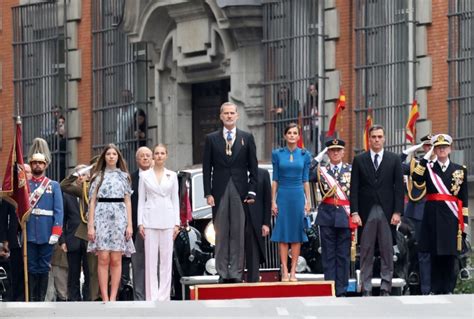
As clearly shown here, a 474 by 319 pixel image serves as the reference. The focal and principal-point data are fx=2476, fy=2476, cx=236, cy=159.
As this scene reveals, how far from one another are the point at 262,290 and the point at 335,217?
261 centimetres

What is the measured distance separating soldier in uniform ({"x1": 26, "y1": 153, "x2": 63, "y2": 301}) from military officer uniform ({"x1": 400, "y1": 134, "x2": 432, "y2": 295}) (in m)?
3.94

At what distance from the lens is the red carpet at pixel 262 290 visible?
24422mm

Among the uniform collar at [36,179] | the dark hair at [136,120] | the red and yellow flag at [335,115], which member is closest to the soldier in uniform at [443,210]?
the uniform collar at [36,179]

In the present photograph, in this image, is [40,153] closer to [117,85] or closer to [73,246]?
[73,246]

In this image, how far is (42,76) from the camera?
4525 cm

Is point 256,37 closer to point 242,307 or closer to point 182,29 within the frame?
point 182,29

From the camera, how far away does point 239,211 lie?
25734mm

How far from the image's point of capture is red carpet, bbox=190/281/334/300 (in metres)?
24.4

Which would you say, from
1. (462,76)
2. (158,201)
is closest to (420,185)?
(158,201)

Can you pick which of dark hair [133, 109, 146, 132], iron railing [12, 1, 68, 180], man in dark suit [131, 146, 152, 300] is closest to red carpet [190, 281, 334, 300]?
man in dark suit [131, 146, 152, 300]

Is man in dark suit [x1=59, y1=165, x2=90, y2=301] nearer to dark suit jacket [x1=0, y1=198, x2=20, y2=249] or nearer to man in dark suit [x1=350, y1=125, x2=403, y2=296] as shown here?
dark suit jacket [x1=0, y1=198, x2=20, y2=249]

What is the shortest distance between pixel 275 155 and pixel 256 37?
13.9m

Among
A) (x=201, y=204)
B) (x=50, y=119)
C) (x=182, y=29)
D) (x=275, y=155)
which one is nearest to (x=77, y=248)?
(x=201, y=204)

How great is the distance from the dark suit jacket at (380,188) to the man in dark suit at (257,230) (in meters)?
0.92
